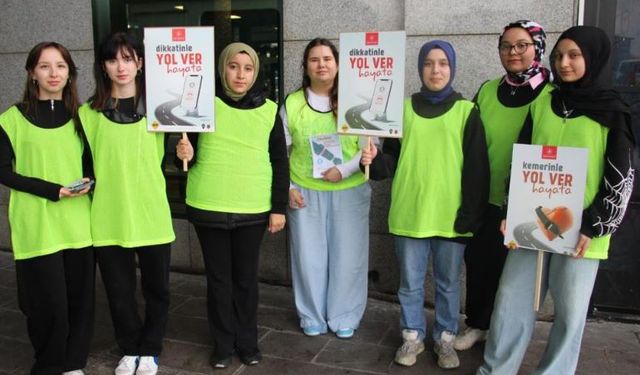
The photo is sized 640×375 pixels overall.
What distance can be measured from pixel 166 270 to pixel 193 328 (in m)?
0.97

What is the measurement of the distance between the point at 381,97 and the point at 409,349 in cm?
153

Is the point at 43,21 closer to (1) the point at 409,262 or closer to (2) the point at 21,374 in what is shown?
(2) the point at 21,374

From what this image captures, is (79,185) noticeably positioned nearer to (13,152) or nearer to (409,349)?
(13,152)

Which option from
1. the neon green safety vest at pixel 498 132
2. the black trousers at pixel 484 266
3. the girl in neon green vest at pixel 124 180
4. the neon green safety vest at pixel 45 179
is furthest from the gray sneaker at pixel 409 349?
the neon green safety vest at pixel 45 179

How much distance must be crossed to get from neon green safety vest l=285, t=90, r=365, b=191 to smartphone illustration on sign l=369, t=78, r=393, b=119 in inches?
17.1

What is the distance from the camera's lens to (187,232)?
5488 mm

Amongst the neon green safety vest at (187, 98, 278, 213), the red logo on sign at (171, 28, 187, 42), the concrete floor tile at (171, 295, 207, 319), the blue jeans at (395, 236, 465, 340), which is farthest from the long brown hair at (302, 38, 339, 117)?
the concrete floor tile at (171, 295, 207, 319)

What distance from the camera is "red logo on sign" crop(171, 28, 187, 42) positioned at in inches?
130

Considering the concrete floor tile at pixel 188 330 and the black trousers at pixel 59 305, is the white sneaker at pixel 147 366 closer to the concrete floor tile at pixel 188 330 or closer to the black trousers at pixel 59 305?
the black trousers at pixel 59 305

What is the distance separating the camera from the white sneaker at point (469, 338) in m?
3.87

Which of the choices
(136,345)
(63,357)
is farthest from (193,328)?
(63,357)

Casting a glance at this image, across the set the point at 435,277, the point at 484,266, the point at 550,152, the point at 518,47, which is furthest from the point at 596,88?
the point at 435,277

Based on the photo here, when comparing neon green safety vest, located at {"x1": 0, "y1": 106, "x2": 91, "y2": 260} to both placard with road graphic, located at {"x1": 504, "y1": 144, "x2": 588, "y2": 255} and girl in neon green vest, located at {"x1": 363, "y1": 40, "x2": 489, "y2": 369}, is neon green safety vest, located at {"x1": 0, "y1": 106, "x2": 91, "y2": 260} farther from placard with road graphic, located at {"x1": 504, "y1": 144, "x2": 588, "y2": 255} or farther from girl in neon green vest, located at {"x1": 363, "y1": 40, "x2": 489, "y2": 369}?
placard with road graphic, located at {"x1": 504, "y1": 144, "x2": 588, "y2": 255}

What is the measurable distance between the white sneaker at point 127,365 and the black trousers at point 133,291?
0.11ft
